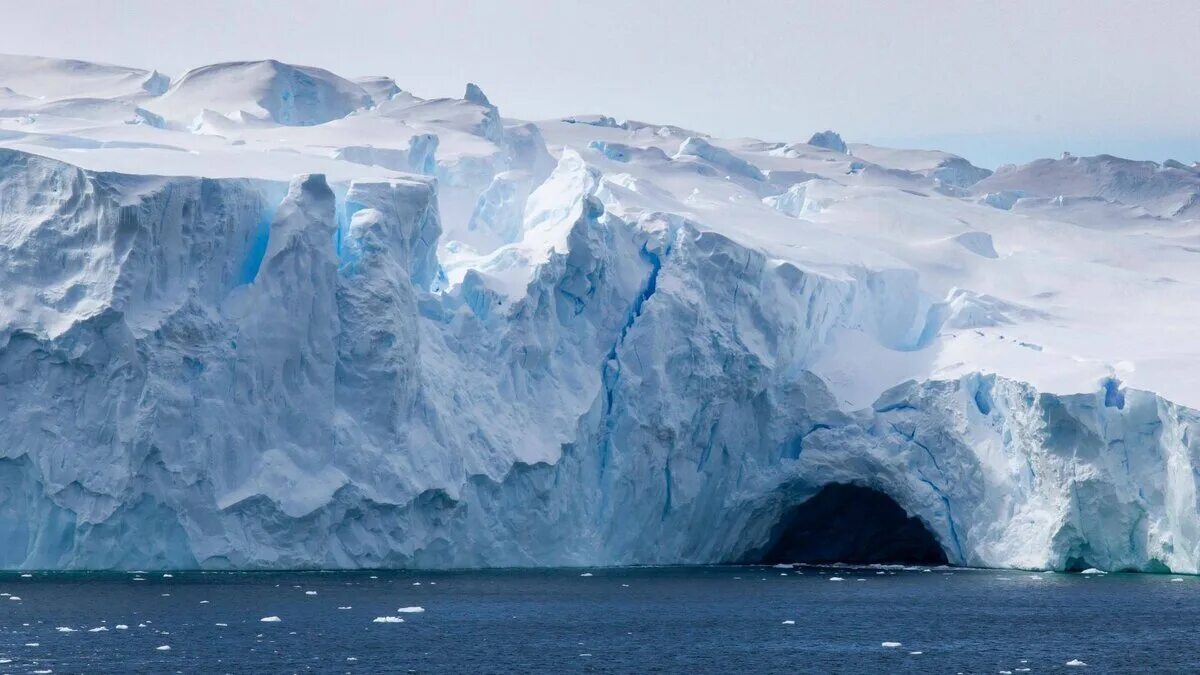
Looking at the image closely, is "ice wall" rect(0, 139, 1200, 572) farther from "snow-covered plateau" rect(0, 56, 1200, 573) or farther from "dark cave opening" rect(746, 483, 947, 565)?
"dark cave opening" rect(746, 483, 947, 565)

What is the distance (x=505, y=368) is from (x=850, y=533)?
8.98m

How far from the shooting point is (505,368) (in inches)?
1241

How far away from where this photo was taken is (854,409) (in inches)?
1309

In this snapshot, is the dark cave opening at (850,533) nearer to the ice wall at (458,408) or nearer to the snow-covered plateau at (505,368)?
the snow-covered plateau at (505,368)

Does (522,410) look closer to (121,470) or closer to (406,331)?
(406,331)

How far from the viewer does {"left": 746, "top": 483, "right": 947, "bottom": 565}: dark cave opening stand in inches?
1340

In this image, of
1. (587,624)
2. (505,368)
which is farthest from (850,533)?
(587,624)

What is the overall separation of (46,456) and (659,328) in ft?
38.4

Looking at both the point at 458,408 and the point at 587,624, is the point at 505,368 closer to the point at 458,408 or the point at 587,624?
the point at 458,408

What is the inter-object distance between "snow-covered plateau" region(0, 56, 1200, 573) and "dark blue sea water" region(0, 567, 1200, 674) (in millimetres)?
1232

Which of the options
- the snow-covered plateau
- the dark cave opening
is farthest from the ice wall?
the dark cave opening

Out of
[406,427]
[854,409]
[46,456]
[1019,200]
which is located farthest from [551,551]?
[1019,200]

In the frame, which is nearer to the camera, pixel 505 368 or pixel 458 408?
pixel 458 408

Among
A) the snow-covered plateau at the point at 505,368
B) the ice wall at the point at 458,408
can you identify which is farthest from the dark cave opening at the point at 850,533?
the ice wall at the point at 458,408
